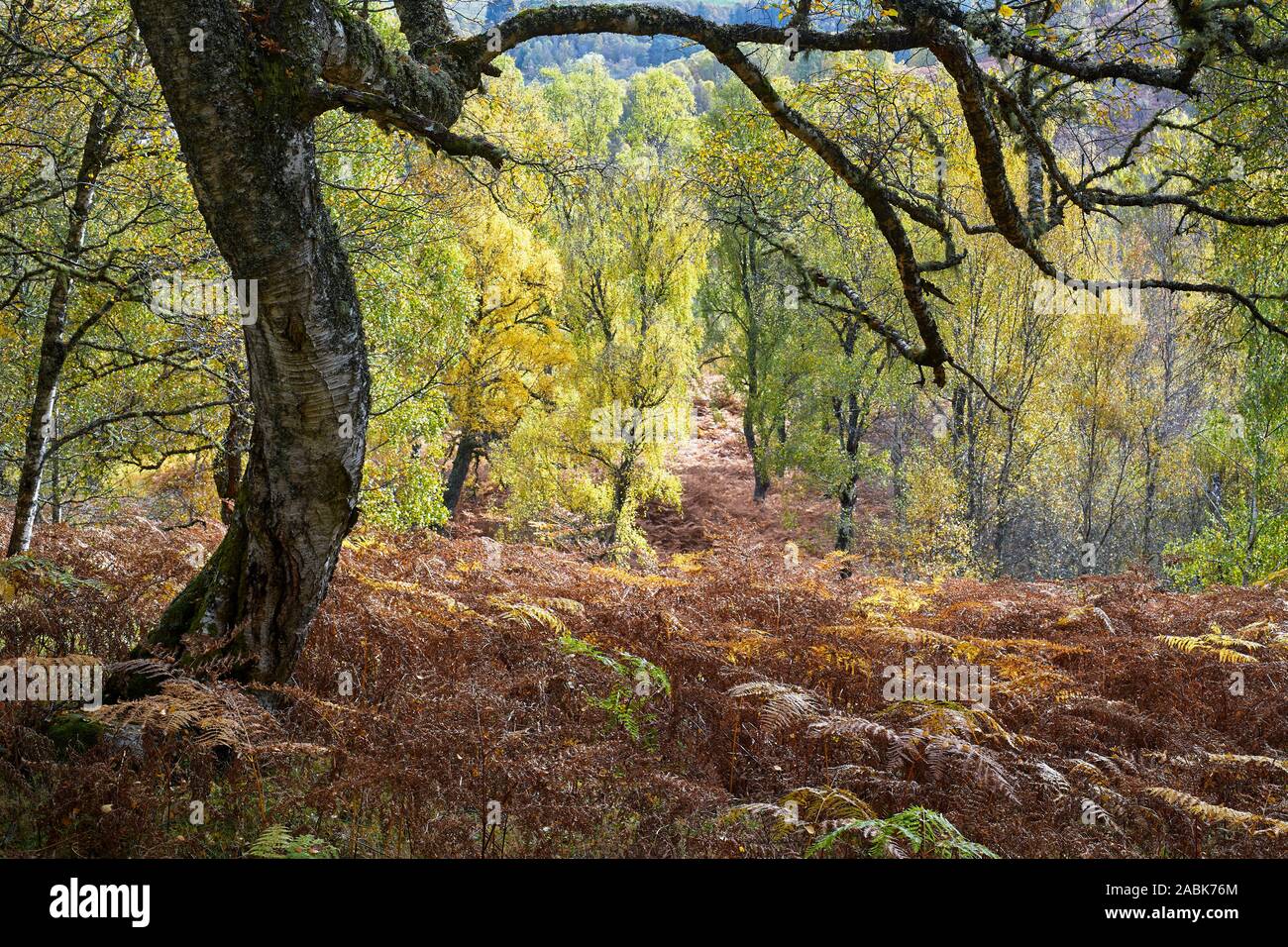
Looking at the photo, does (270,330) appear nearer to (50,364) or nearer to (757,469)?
(50,364)

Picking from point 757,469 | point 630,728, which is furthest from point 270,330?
point 757,469

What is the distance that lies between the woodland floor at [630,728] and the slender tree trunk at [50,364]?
0.41 m

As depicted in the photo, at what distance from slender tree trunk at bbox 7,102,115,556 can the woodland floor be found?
411mm

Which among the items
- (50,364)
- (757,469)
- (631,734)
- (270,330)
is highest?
(50,364)

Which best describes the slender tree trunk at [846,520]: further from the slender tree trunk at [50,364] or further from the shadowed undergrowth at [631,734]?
the slender tree trunk at [50,364]

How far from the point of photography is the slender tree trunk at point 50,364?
6121mm

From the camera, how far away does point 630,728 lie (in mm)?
4344

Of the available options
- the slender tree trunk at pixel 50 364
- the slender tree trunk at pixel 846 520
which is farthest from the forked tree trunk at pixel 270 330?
the slender tree trunk at pixel 846 520

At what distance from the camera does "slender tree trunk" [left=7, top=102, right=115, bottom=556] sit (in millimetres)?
6121

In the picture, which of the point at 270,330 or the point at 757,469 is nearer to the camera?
the point at 270,330

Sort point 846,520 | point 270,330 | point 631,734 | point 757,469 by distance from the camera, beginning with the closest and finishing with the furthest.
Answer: point 270,330, point 631,734, point 846,520, point 757,469

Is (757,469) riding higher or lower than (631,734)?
higher

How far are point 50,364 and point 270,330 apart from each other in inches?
163

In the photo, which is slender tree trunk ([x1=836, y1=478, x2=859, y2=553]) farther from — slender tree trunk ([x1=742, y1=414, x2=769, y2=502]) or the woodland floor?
the woodland floor
